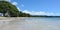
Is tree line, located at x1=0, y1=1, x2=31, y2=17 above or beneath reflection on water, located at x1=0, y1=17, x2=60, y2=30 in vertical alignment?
above

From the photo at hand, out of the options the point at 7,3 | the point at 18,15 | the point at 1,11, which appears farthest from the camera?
the point at 18,15

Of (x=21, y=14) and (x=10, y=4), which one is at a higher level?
(x=10, y=4)

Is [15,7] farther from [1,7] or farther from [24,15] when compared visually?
[1,7]

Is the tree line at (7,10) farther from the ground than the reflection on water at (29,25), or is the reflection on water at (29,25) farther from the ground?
the tree line at (7,10)

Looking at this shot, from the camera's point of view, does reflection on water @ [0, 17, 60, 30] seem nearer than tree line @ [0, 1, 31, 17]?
Yes

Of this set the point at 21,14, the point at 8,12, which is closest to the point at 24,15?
the point at 21,14

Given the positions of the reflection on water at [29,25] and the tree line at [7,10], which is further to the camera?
the tree line at [7,10]

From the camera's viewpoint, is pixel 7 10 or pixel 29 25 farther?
pixel 7 10

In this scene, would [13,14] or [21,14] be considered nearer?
[13,14]

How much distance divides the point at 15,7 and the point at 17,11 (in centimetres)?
125

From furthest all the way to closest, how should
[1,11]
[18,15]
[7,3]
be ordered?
[18,15], [7,3], [1,11]

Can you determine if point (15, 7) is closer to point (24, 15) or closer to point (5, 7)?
point (24, 15)

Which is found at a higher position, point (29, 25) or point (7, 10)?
point (7, 10)

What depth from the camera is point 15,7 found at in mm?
30875
